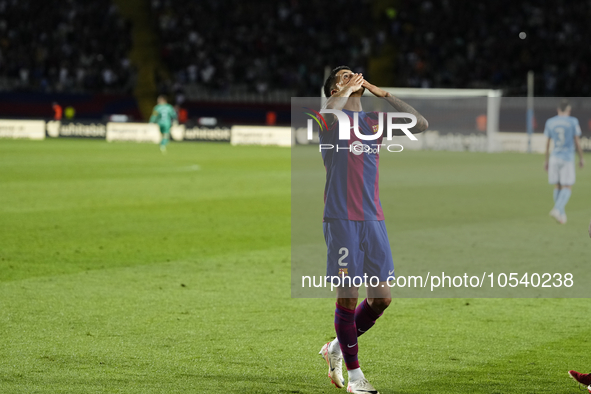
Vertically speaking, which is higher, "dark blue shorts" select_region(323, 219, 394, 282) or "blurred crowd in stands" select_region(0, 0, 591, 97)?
"blurred crowd in stands" select_region(0, 0, 591, 97)

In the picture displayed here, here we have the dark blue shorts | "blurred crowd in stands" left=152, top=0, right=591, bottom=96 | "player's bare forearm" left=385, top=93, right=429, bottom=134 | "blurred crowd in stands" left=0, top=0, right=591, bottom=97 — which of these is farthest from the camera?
"blurred crowd in stands" left=0, top=0, right=591, bottom=97

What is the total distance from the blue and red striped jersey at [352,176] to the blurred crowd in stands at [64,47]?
37767 millimetres

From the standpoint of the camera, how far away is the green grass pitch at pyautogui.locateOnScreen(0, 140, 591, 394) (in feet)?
17.5

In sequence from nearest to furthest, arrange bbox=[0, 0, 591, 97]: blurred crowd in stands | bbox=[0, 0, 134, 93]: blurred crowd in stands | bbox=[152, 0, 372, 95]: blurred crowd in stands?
bbox=[0, 0, 591, 97]: blurred crowd in stands
bbox=[152, 0, 372, 95]: blurred crowd in stands
bbox=[0, 0, 134, 93]: blurred crowd in stands

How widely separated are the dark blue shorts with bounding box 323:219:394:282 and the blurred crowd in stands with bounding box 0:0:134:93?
3786 cm

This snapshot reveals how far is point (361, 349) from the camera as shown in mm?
6094

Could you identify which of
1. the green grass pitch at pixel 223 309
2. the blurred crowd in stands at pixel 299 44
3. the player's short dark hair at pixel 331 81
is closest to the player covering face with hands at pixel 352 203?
the player's short dark hair at pixel 331 81

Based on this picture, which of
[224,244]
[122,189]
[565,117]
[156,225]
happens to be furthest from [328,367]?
[122,189]

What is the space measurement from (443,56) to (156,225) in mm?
26336

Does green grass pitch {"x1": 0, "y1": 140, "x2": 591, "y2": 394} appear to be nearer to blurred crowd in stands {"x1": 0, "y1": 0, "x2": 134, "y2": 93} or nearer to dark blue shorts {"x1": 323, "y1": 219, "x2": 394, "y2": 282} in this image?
dark blue shorts {"x1": 323, "y1": 219, "x2": 394, "y2": 282}

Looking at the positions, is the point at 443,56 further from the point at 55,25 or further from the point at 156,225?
the point at 156,225

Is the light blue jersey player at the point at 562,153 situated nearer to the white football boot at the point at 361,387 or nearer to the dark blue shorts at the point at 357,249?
the dark blue shorts at the point at 357,249

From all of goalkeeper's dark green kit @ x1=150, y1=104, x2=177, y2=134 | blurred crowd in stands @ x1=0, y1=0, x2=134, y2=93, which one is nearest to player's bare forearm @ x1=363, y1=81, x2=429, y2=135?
goalkeeper's dark green kit @ x1=150, y1=104, x2=177, y2=134

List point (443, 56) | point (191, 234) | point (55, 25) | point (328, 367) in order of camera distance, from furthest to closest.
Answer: point (55, 25) → point (443, 56) → point (191, 234) → point (328, 367)
